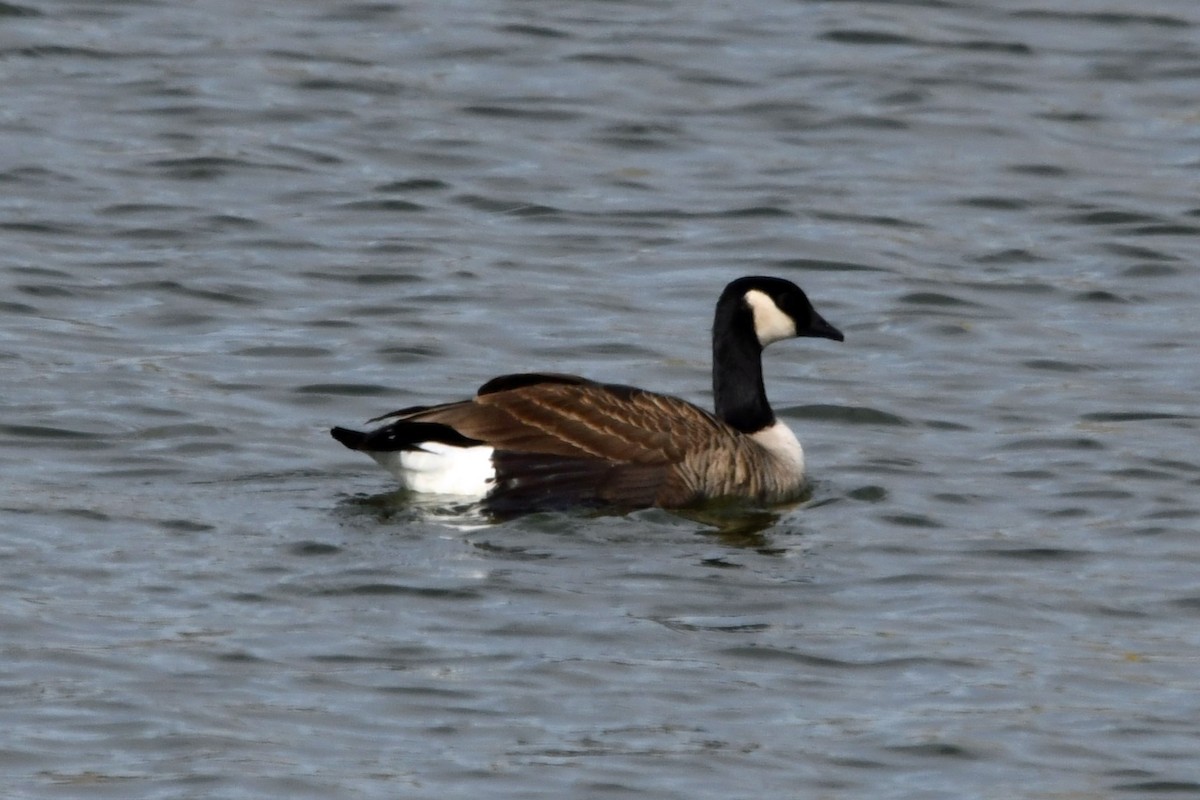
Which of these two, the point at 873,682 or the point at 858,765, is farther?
the point at 873,682

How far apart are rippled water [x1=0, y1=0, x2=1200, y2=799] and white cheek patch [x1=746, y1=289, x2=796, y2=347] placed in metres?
0.82

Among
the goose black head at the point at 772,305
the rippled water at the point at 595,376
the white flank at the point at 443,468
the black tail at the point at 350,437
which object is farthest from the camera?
the goose black head at the point at 772,305

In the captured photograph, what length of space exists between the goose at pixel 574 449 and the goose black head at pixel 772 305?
548 millimetres

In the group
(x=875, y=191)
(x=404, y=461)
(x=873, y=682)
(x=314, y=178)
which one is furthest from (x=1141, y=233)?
(x=873, y=682)

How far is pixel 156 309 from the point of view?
14.4m

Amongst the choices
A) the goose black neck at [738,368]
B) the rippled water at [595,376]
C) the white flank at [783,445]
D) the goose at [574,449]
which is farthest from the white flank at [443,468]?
the goose black neck at [738,368]

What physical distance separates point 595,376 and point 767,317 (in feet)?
6.06

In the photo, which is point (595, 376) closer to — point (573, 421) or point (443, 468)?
point (573, 421)

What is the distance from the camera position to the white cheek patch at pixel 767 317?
12203mm

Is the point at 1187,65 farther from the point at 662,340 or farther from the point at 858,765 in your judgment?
the point at 858,765

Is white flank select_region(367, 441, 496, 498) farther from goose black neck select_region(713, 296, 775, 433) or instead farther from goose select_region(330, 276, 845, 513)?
goose black neck select_region(713, 296, 775, 433)

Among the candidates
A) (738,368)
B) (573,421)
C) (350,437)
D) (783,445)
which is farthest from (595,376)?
(350,437)

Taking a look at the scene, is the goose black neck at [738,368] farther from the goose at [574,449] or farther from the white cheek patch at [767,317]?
the goose at [574,449]

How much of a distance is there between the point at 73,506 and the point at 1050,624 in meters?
4.31
